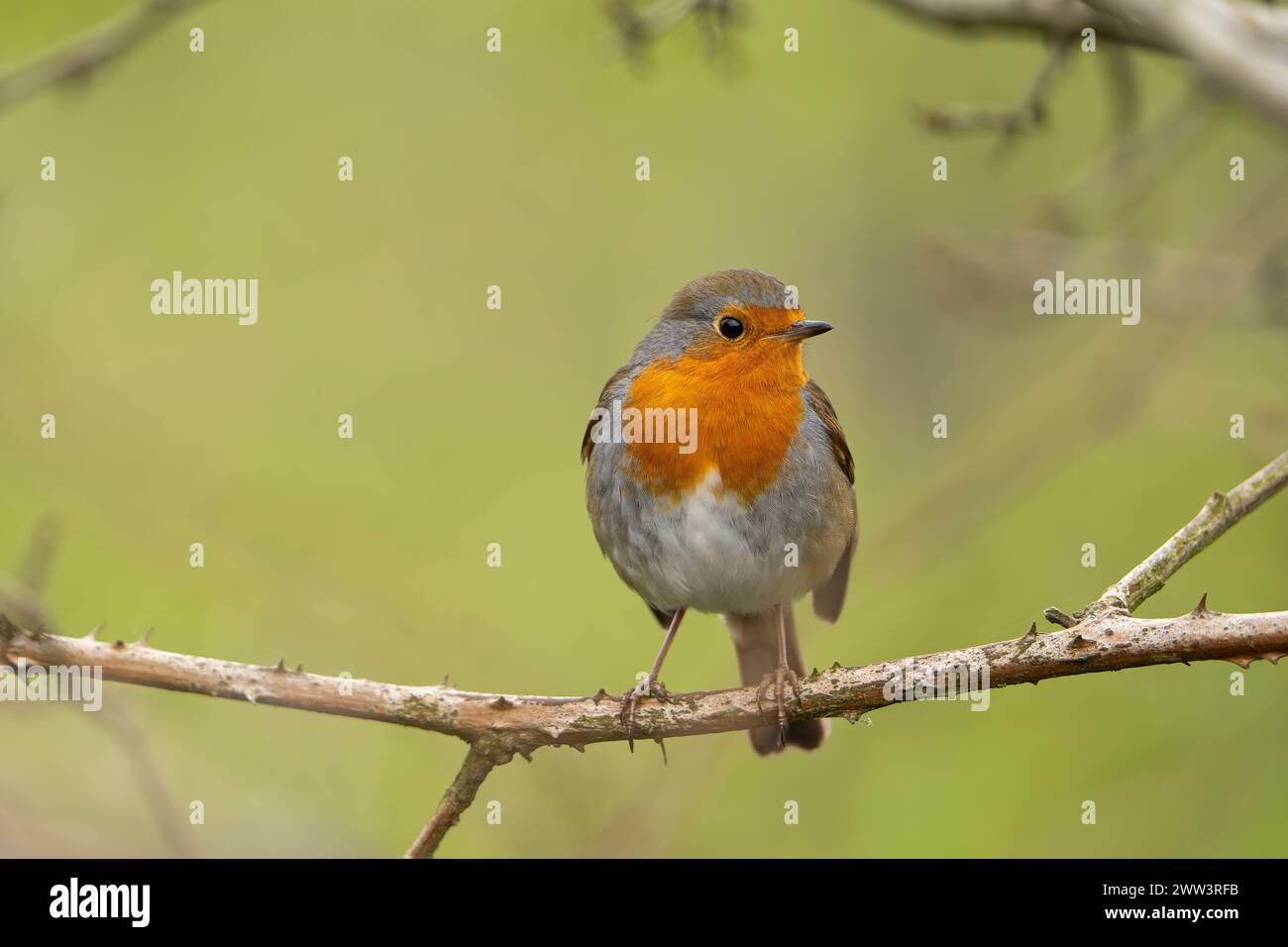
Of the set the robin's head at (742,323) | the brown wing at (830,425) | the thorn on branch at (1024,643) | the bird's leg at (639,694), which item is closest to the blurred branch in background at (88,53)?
the robin's head at (742,323)

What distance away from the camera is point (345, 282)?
8.28 m

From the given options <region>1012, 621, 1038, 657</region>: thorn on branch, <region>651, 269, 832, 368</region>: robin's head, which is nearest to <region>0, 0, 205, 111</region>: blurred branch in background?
<region>651, 269, 832, 368</region>: robin's head

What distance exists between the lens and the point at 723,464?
4.66 meters

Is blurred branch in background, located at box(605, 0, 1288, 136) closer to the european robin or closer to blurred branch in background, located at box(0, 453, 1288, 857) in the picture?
the european robin

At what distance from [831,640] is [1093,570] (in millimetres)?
1433

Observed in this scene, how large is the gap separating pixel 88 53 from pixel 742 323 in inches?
92.3

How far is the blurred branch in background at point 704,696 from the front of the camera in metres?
3.02

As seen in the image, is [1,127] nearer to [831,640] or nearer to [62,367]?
[62,367]

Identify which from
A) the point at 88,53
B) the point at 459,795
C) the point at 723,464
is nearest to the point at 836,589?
the point at 723,464

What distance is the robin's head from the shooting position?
15.7 feet

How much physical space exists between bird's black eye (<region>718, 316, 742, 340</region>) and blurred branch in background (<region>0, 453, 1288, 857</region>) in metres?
1.51

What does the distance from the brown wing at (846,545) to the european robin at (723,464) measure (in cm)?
1

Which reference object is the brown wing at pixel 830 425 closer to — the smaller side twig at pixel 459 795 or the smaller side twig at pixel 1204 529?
the smaller side twig at pixel 1204 529

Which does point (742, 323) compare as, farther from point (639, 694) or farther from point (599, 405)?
point (639, 694)
